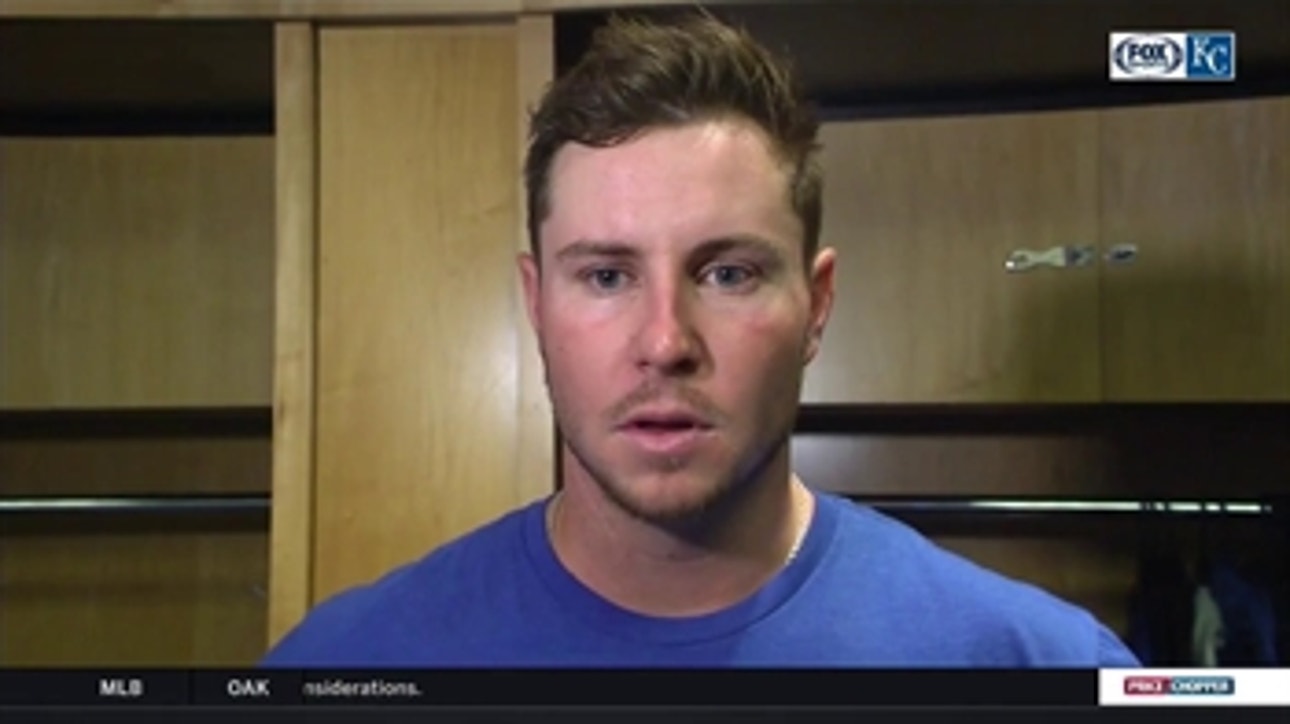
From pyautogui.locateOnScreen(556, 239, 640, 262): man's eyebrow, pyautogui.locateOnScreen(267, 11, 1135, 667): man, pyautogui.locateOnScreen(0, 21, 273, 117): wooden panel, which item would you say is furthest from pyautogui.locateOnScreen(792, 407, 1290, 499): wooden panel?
pyautogui.locateOnScreen(0, 21, 273, 117): wooden panel

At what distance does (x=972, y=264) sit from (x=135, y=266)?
0.54m

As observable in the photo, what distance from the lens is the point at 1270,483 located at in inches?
34.3

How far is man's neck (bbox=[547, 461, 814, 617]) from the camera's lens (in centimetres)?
76

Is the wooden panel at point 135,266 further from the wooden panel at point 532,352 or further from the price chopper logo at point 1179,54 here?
the price chopper logo at point 1179,54

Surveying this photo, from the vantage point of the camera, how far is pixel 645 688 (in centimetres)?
73

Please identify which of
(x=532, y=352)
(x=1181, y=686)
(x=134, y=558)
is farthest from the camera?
(x=134, y=558)

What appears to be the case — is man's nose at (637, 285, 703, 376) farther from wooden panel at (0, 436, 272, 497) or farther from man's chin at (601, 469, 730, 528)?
wooden panel at (0, 436, 272, 497)

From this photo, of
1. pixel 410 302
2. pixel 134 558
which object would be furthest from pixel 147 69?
pixel 134 558

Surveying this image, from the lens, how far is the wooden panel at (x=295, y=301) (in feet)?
2.82

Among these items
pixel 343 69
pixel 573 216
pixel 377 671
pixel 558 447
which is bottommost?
pixel 377 671

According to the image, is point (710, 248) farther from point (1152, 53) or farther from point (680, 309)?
point (1152, 53)

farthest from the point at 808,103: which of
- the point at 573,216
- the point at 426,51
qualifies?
the point at 426,51

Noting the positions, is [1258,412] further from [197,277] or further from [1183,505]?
[197,277]

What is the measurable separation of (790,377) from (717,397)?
57mm
